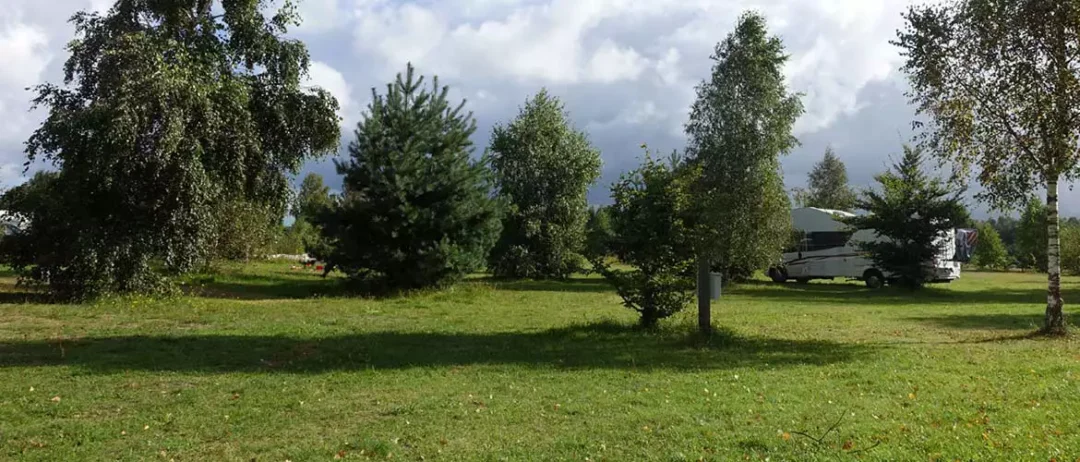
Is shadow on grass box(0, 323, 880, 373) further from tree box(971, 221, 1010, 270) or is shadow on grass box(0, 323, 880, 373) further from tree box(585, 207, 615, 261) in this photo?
tree box(971, 221, 1010, 270)

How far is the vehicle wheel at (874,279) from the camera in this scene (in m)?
31.1

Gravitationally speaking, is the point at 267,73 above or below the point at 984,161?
above

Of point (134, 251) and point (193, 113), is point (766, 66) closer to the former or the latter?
point (193, 113)

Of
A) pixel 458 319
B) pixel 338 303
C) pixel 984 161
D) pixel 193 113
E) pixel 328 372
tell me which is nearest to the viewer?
pixel 328 372

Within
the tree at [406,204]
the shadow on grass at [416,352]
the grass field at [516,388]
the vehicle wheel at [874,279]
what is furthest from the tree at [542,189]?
the shadow on grass at [416,352]

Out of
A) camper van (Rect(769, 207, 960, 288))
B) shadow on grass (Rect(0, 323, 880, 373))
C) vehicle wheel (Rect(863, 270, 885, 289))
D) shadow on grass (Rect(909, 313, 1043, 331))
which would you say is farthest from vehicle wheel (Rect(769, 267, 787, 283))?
shadow on grass (Rect(0, 323, 880, 373))

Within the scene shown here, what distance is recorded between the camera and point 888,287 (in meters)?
30.6

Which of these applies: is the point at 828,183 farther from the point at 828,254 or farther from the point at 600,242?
the point at 600,242

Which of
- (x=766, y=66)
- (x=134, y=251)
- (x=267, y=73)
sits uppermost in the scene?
(x=766, y=66)

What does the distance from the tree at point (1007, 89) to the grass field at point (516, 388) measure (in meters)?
3.18

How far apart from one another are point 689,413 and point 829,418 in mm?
1272

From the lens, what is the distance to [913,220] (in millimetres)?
28891

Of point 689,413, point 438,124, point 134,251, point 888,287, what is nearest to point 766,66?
point 888,287

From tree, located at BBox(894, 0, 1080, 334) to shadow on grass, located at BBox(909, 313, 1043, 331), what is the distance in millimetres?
2134
